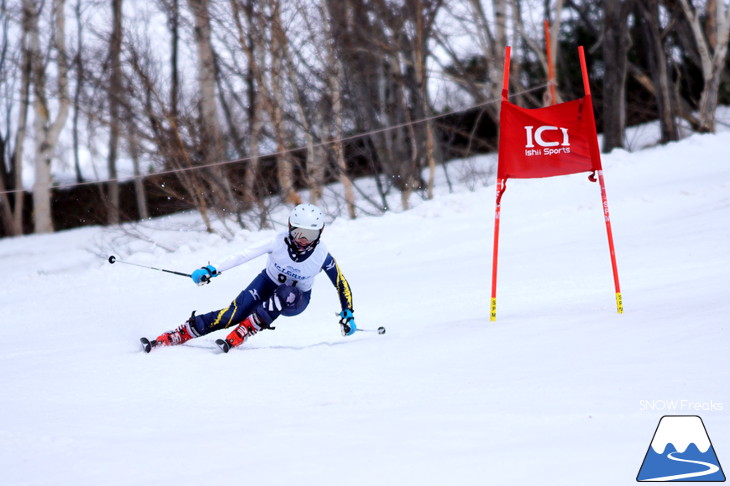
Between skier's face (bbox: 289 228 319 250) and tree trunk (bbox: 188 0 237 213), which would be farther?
tree trunk (bbox: 188 0 237 213)

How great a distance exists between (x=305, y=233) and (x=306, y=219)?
106 millimetres

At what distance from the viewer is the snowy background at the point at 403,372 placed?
357 centimetres

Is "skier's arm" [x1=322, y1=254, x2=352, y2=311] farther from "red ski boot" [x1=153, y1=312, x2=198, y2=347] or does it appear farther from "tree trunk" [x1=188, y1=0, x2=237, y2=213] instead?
"tree trunk" [x1=188, y1=0, x2=237, y2=213]

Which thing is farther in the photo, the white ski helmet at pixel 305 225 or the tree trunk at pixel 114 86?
the tree trunk at pixel 114 86

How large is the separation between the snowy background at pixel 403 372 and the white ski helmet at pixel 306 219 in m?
0.94

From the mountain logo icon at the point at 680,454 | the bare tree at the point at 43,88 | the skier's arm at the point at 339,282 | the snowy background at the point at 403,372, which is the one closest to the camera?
the mountain logo icon at the point at 680,454

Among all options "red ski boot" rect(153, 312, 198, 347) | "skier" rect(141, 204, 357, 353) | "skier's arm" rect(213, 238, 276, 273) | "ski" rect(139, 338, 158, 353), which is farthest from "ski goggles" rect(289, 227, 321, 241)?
"ski" rect(139, 338, 158, 353)

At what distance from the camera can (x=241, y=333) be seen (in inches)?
235

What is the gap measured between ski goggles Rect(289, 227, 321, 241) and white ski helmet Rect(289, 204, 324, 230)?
3 centimetres

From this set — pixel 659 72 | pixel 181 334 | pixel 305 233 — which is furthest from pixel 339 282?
pixel 659 72

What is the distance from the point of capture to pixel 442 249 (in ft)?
35.1

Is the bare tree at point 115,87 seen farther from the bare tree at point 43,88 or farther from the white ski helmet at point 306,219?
the white ski helmet at point 306,219

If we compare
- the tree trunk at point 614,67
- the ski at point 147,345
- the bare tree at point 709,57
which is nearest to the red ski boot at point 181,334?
the ski at point 147,345

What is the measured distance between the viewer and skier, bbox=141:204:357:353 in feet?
19.4
